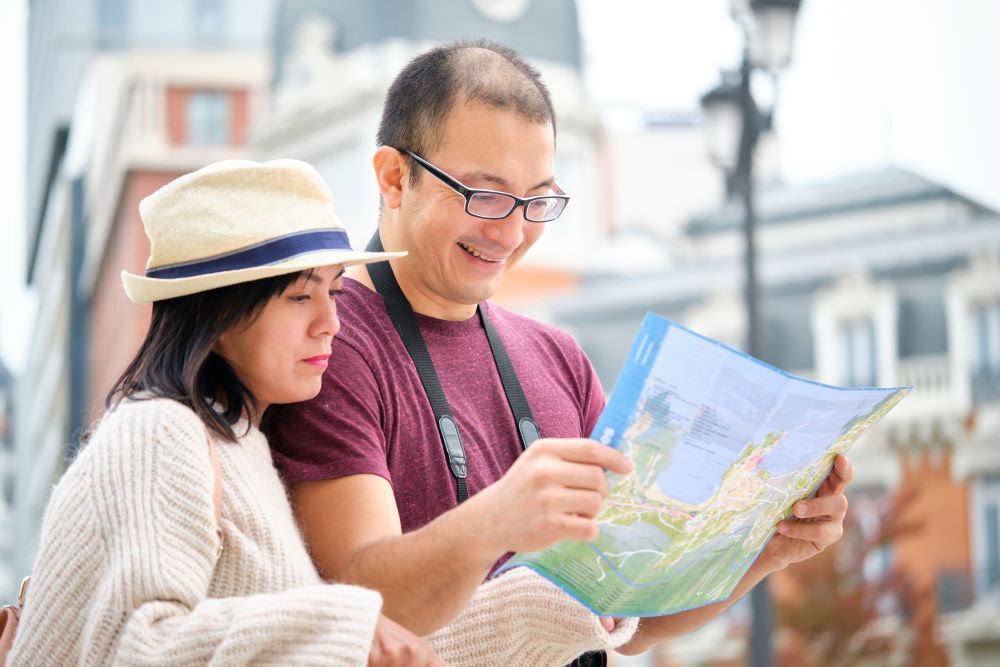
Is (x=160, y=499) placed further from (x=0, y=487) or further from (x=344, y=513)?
(x=0, y=487)

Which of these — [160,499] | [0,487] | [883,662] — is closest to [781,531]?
[160,499]

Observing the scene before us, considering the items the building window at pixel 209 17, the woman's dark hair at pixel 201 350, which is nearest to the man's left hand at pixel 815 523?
the woman's dark hair at pixel 201 350

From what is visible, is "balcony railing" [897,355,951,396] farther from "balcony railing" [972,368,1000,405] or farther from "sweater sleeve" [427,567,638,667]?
"sweater sleeve" [427,567,638,667]

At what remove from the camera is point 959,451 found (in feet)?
68.8

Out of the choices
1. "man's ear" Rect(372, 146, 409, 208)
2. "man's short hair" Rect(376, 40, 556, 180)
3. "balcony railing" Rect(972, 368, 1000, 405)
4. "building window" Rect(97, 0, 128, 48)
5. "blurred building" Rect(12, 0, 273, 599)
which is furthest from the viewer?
"building window" Rect(97, 0, 128, 48)

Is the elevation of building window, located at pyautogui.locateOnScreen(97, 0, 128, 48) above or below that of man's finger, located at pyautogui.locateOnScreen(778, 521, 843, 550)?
above

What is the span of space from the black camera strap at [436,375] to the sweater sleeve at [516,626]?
0.53 ft

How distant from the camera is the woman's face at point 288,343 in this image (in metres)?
2.08

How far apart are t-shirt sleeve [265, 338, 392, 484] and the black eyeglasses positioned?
0.97 feet

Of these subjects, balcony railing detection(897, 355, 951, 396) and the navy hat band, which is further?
balcony railing detection(897, 355, 951, 396)

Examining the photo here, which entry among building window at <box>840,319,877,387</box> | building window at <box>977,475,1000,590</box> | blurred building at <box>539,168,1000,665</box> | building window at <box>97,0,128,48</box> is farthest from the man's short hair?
building window at <box>97,0,128,48</box>

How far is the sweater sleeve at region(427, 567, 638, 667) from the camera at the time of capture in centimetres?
217

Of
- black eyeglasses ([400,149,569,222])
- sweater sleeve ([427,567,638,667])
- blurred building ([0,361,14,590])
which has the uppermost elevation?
black eyeglasses ([400,149,569,222])

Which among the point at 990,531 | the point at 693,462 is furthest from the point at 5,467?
the point at 693,462
